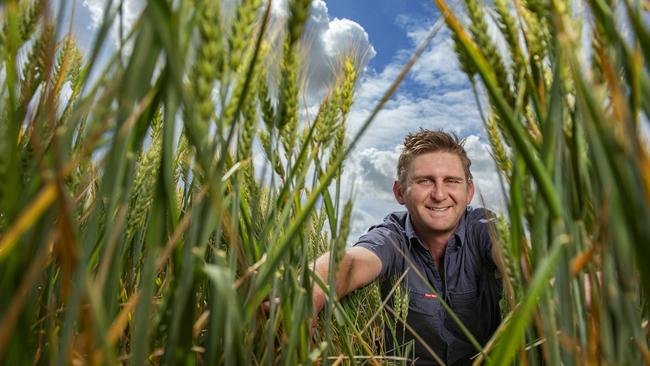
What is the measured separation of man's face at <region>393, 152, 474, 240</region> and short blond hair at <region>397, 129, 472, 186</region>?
44 mm

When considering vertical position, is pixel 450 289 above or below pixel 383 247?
below

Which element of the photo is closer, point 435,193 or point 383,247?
point 383,247

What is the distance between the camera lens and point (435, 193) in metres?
3.30

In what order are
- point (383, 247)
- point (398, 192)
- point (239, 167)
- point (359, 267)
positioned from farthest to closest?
1. point (398, 192)
2. point (383, 247)
3. point (359, 267)
4. point (239, 167)

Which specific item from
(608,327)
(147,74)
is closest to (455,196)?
(608,327)

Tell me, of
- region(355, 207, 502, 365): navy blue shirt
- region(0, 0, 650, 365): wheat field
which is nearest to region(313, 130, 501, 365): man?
region(355, 207, 502, 365): navy blue shirt

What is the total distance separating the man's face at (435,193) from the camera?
326cm

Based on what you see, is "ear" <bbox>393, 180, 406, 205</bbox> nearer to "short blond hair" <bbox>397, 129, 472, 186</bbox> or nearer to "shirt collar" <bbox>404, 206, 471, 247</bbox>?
"short blond hair" <bbox>397, 129, 472, 186</bbox>

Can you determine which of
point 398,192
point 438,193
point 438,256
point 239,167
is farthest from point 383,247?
point 239,167

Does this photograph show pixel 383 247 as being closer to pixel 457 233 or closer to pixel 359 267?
pixel 359 267

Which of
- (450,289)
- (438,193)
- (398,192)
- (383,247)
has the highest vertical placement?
→ (398,192)

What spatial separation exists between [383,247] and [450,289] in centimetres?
54

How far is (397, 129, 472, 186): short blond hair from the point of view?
360cm

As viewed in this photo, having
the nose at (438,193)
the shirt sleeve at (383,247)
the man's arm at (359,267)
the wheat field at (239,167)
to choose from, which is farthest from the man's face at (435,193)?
the wheat field at (239,167)
